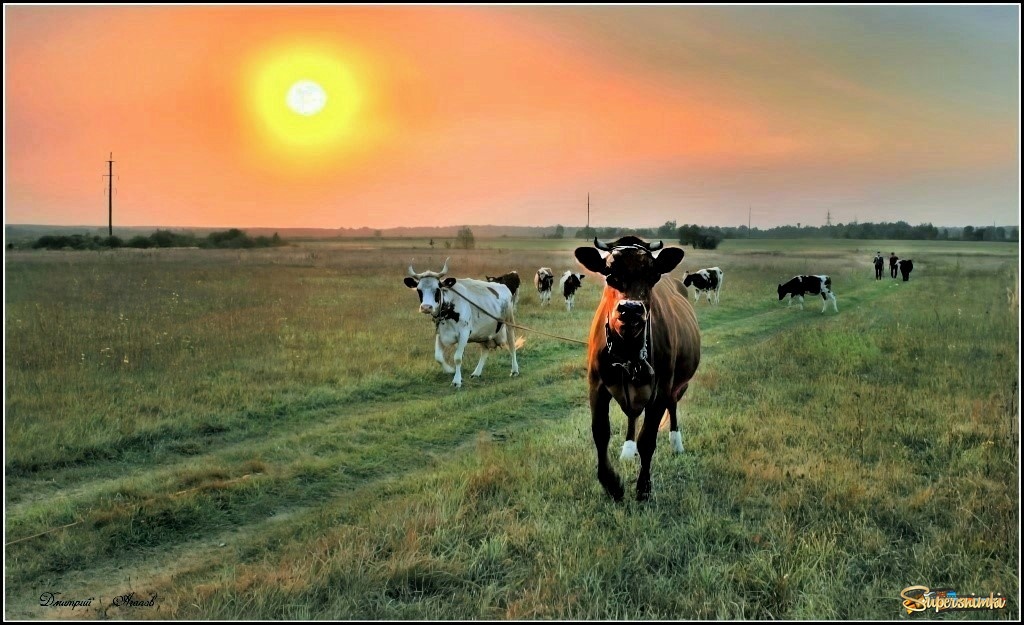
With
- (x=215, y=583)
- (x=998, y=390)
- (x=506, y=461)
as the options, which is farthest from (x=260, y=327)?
(x=998, y=390)

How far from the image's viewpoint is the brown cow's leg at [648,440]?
5.40 metres

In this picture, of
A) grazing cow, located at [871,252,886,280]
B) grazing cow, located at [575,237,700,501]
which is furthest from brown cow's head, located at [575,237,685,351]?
grazing cow, located at [871,252,886,280]

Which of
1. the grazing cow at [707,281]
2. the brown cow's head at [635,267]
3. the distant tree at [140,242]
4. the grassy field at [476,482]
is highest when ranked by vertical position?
the distant tree at [140,242]

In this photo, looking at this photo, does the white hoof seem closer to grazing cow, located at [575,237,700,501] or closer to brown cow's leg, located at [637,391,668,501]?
grazing cow, located at [575,237,700,501]

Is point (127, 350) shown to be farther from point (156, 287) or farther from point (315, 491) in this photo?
point (156, 287)

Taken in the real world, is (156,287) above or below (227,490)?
above

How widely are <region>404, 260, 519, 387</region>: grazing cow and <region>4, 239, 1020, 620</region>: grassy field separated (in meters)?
0.56

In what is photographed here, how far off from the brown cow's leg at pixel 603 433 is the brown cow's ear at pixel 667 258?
46.4 inches

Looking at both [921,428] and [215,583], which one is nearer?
[215,583]

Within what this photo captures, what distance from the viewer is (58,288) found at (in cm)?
1988

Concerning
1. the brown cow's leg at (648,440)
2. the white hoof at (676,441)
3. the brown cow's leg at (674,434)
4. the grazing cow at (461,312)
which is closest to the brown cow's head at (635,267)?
the brown cow's leg at (648,440)

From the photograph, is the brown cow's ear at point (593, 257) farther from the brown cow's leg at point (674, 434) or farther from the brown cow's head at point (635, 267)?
the brown cow's leg at point (674, 434)

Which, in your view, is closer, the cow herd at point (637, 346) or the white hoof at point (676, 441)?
the cow herd at point (637, 346)

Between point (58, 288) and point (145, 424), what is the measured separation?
52.0 feet
